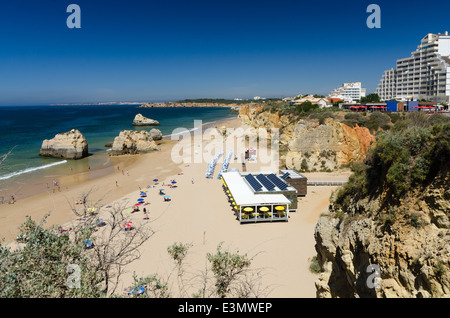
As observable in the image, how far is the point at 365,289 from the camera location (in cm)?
548

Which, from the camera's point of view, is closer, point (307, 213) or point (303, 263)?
point (303, 263)

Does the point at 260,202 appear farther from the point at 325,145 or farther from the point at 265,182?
the point at 325,145

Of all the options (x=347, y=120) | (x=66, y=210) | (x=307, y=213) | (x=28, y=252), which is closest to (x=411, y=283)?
(x=28, y=252)

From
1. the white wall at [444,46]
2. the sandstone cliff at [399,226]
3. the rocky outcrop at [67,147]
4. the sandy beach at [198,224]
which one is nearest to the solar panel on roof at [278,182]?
the sandy beach at [198,224]

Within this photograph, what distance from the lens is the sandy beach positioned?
34.6ft

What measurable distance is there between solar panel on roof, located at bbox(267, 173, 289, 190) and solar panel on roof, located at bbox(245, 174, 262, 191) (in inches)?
43.5

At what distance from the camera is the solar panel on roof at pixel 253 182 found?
57.7 ft

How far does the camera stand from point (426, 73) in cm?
5372

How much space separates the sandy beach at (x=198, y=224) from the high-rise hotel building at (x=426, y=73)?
4314cm

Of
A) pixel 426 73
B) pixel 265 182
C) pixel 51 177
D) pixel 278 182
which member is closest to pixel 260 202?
pixel 265 182

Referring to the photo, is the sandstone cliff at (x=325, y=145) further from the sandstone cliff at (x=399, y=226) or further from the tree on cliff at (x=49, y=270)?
the tree on cliff at (x=49, y=270)

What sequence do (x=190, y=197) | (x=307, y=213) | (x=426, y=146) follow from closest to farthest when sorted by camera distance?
1. (x=426, y=146)
2. (x=307, y=213)
3. (x=190, y=197)
